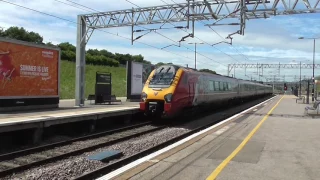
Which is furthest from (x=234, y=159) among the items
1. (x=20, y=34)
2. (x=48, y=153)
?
(x=20, y=34)

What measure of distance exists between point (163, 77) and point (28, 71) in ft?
24.8

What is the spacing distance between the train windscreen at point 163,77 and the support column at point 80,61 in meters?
8.83

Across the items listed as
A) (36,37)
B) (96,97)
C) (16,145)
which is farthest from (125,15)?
(36,37)

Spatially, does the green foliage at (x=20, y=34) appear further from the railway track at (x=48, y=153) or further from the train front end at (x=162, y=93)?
the railway track at (x=48, y=153)

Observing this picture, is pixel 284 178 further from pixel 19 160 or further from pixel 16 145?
pixel 16 145

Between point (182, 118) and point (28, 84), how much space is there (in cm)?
853

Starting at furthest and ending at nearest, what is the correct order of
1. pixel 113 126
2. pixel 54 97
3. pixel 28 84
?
pixel 54 97, pixel 28 84, pixel 113 126

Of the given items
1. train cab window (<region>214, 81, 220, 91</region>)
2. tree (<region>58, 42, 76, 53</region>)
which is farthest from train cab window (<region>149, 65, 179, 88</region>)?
tree (<region>58, 42, 76, 53</region>)

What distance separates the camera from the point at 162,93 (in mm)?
16438

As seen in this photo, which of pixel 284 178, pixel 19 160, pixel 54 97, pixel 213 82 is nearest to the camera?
pixel 284 178

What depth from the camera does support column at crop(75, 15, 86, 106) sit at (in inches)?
984

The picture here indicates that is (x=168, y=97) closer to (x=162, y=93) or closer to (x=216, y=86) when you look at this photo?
(x=162, y=93)

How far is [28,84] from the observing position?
19219 millimetres

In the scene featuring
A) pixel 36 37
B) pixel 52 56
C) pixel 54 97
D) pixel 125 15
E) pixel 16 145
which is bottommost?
pixel 16 145
